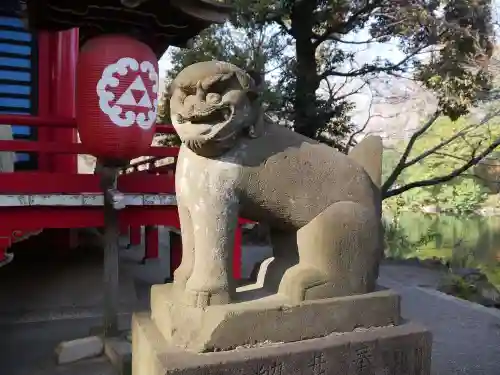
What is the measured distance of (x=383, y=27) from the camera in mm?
8047

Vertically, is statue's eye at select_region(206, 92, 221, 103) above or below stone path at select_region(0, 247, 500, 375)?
above

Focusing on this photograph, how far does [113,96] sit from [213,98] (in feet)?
5.99

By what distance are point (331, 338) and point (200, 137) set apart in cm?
90

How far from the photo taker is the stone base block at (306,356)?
1703 millimetres

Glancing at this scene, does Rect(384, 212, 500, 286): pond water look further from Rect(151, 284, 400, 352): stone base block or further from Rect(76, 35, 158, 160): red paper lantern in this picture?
Rect(151, 284, 400, 352): stone base block

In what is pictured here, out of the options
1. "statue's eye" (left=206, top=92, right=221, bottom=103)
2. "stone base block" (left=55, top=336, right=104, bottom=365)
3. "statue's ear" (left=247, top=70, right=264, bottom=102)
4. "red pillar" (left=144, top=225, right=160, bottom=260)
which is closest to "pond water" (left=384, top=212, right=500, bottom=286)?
"red pillar" (left=144, top=225, right=160, bottom=260)

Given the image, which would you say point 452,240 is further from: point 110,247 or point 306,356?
point 306,356

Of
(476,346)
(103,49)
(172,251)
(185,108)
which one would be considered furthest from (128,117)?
(476,346)

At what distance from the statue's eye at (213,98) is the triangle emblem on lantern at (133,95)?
1.77 meters

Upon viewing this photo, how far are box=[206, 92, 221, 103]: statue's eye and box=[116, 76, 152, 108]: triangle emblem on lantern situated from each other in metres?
1.77

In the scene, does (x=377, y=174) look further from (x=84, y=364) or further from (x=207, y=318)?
(x=84, y=364)

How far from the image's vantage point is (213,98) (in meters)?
1.76

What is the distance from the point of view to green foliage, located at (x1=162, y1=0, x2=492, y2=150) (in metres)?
7.39

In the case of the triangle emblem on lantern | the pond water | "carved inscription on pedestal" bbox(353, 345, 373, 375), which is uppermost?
Answer: the triangle emblem on lantern
